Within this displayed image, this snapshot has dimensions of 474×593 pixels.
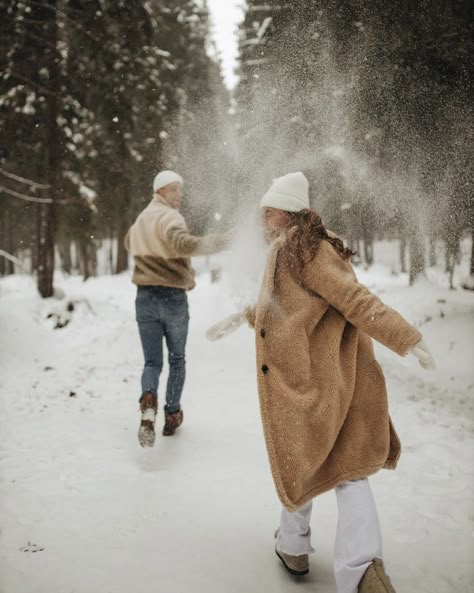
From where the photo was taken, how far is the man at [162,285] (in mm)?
4316

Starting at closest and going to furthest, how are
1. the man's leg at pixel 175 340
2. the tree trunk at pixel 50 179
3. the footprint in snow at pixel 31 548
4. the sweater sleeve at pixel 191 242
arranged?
the footprint in snow at pixel 31 548 < the sweater sleeve at pixel 191 242 < the man's leg at pixel 175 340 < the tree trunk at pixel 50 179

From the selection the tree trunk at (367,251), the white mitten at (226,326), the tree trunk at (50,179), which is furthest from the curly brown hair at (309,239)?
the tree trunk at (367,251)

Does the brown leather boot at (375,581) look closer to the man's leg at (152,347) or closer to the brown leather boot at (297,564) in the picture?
the brown leather boot at (297,564)

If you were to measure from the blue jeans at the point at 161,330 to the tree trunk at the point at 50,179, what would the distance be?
784 cm

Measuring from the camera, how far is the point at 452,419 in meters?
5.25

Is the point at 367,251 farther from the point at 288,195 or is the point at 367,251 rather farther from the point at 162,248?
the point at 288,195

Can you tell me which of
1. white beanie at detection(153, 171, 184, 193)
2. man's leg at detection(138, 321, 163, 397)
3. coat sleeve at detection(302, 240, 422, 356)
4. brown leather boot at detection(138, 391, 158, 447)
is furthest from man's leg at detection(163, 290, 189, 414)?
coat sleeve at detection(302, 240, 422, 356)

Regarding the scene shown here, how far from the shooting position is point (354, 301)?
2.22 metres

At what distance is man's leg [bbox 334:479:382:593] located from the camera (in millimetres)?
2094

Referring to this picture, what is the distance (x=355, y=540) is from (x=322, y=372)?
769 millimetres

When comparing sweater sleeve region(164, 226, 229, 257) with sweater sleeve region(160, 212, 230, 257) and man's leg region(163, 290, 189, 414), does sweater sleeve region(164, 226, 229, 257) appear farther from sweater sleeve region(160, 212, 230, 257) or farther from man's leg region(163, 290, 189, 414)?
man's leg region(163, 290, 189, 414)

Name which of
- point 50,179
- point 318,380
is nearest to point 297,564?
point 318,380

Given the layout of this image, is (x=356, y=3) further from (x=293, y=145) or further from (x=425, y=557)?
(x=425, y=557)

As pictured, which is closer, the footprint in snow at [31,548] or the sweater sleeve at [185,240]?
the footprint in snow at [31,548]
